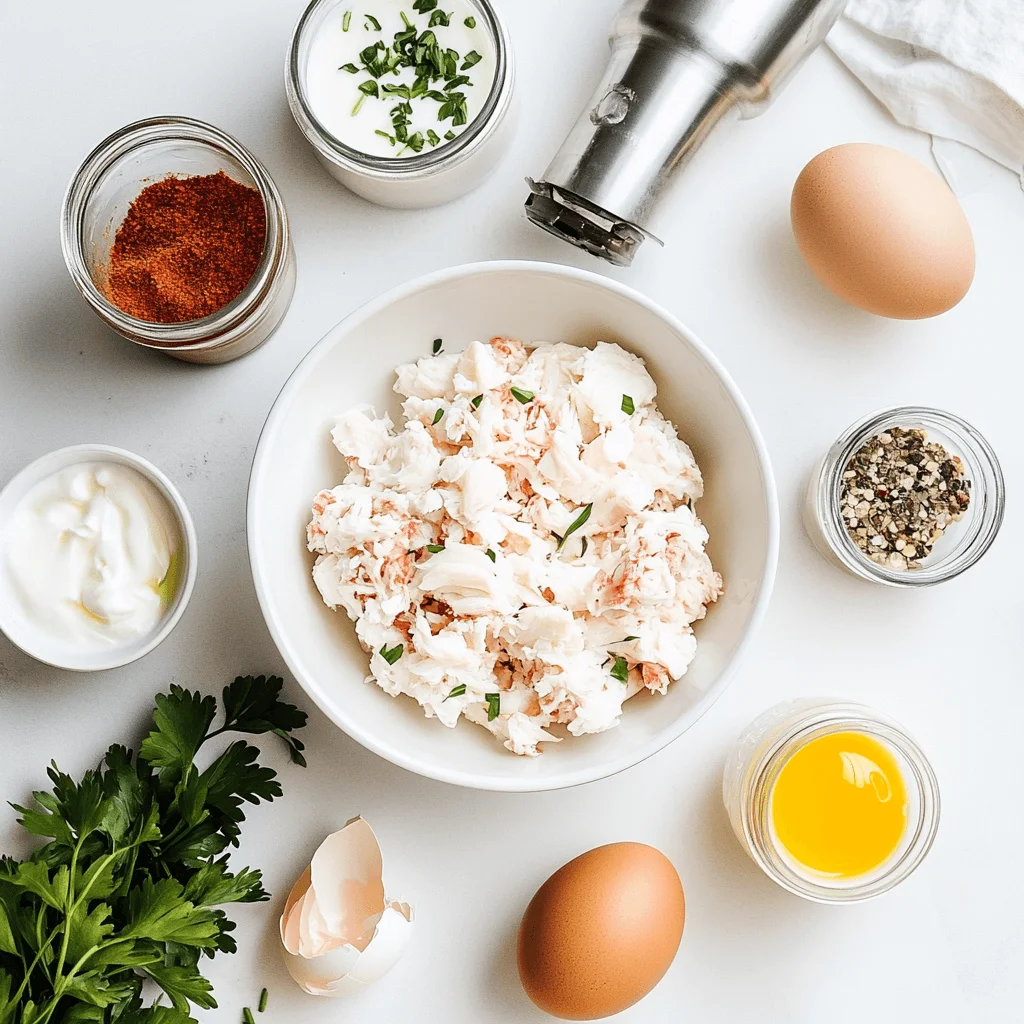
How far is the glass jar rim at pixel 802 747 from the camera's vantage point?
4.69 ft

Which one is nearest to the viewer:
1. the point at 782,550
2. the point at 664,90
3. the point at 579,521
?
the point at 579,521

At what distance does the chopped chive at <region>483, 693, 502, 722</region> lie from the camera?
134 centimetres

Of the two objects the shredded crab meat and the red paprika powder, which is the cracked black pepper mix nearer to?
the shredded crab meat

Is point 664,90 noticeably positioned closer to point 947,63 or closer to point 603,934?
point 947,63

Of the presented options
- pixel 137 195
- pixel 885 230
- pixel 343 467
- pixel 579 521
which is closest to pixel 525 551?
pixel 579 521

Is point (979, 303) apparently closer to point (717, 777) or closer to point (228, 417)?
point (717, 777)

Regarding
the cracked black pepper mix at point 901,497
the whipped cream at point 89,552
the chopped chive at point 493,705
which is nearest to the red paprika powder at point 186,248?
the whipped cream at point 89,552

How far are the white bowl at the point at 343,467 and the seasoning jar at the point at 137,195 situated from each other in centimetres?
16

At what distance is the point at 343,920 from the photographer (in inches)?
57.9

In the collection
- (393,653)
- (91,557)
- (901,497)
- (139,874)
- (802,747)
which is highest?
(901,497)

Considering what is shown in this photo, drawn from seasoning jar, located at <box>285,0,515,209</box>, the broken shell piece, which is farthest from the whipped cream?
seasoning jar, located at <box>285,0,515,209</box>

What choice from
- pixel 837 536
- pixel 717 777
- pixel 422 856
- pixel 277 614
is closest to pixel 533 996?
pixel 422 856

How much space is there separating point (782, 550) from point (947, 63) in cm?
84

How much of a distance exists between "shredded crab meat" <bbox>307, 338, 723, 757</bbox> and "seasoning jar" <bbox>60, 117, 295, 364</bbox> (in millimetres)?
260
